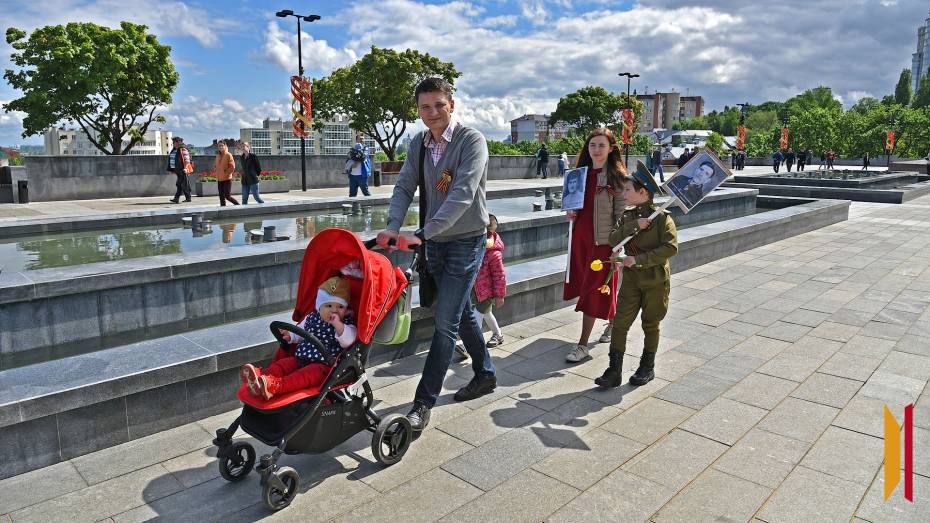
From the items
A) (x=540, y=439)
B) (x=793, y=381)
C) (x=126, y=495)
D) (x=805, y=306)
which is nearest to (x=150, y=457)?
(x=126, y=495)

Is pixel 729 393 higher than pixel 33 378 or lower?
lower

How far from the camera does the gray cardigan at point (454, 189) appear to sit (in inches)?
150

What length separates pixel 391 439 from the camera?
3684mm

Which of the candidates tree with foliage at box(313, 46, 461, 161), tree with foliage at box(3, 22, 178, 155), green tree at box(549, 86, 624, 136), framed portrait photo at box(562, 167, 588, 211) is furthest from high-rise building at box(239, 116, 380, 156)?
framed portrait photo at box(562, 167, 588, 211)

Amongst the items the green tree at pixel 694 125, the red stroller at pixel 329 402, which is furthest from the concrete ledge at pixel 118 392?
the green tree at pixel 694 125

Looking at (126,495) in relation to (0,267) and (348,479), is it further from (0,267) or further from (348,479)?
(0,267)

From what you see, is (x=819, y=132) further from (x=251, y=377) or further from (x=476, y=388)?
(x=251, y=377)

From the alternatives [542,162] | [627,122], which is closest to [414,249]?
[542,162]

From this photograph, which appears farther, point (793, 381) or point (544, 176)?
point (544, 176)

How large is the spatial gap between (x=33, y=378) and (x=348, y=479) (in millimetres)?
1827

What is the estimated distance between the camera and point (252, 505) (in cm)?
324

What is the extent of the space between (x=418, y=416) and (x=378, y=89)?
35.8 m

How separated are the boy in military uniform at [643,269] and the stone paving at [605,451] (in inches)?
9.7

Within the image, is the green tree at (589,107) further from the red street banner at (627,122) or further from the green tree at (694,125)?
the green tree at (694,125)
